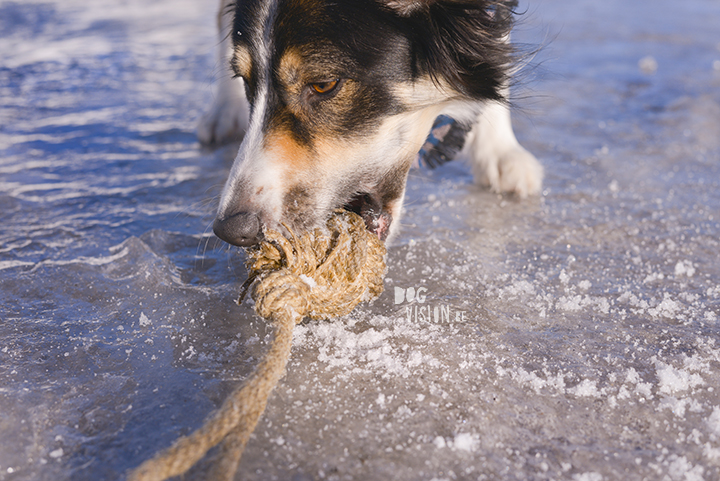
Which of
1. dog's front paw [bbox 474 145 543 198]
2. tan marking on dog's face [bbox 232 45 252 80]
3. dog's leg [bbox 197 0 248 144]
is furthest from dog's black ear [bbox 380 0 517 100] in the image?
dog's leg [bbox 197 0 248 144]

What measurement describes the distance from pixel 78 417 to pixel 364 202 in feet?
4.16

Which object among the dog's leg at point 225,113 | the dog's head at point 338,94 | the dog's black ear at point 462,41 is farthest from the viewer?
the dog's leg at point 225,113

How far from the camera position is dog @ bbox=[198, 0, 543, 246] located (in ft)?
6.94

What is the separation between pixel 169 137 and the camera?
412 centimetres

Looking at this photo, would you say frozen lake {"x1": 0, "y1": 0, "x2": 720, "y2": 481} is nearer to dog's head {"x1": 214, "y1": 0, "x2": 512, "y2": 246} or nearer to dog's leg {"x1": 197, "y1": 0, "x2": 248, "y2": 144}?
dog's leg {"x1": 197, "y1": 0, "x2": 248, "y2": 144}

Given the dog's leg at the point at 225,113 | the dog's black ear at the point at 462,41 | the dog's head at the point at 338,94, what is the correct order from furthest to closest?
the dog's leg at the point at 225,113, the dog's black ear at the point at 462,41, the dog's head at the point at 338,94

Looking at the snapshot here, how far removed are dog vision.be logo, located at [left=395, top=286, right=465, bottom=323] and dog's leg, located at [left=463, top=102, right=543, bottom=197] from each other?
1.26 m

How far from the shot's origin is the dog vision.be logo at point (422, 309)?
6.45 ft

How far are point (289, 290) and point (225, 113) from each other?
2.61 metres

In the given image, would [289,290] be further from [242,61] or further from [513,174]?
[513,174]

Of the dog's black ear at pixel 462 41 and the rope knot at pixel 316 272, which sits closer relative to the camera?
the rope knot at pixel 316 272

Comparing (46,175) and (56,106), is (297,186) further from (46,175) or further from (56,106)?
(56,106)

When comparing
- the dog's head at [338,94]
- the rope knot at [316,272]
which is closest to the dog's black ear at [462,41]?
the dog's head at [338,94]

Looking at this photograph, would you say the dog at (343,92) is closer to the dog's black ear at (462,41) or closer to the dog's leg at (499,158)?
the dog's black ear at (462,41)
